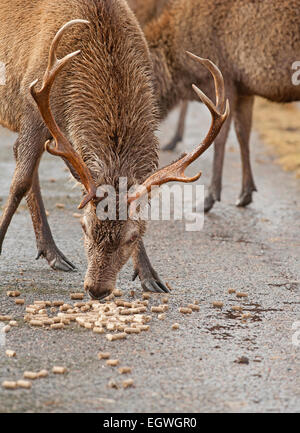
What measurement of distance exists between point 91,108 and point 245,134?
12.6 feet

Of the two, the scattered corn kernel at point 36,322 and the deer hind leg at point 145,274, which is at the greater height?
the scattered corn kernel at point 36,322

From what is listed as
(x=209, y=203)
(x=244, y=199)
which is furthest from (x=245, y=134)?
(x=209, y=203)

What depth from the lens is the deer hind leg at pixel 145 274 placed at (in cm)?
641

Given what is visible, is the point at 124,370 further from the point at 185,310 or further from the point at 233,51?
the point at 233,51

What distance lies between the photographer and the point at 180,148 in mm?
12375

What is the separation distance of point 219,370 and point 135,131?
1.81 meters

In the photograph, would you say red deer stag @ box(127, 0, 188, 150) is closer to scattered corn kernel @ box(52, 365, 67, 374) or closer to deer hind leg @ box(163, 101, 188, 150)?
deer hind leg @ box(163, 101, 188, 150)

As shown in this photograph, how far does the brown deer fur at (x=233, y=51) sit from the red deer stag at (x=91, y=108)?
242 centimetres

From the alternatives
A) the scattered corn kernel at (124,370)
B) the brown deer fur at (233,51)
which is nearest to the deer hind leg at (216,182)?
the brown deer fur at (233,51)

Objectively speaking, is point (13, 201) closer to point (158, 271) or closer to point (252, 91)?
point (158, 271)

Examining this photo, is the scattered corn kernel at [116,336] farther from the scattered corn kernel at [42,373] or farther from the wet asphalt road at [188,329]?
the scattered corn kernel at [42,373]
